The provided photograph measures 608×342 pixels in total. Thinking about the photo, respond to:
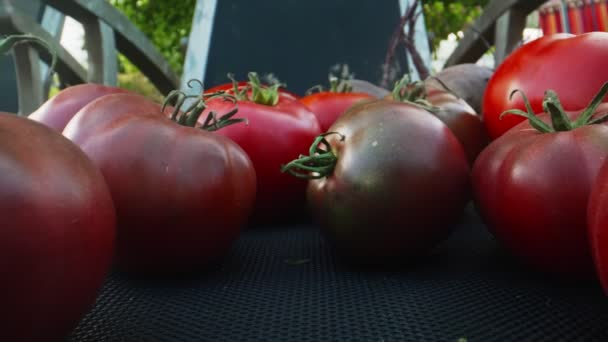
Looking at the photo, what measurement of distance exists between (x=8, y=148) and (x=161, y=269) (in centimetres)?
26

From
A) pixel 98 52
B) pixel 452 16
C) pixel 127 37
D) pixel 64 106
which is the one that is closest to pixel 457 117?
pixel 64 106

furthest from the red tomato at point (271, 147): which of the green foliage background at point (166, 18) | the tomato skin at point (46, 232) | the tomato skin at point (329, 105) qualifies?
the green foliage background at point (166, 18)

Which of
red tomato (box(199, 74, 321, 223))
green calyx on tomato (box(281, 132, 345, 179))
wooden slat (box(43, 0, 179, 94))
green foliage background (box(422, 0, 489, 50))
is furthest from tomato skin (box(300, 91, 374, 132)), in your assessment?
green foliage background (box(422, 0, 489, 50))

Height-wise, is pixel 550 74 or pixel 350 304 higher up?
pixel 550 74

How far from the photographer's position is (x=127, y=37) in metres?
1.71

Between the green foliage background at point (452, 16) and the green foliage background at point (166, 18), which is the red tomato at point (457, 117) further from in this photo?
the green foliage background at point (166, 18)

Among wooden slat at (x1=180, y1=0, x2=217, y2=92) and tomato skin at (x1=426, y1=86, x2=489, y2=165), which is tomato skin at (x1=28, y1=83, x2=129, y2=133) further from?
wooden slat at (x1=180, y1=0, x2=217, y2=92)

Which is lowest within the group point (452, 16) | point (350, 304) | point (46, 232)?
point (350, 304)

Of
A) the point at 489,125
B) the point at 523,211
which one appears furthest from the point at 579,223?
the point at 489,125

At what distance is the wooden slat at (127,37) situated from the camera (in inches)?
58.7

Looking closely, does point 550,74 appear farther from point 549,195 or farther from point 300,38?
point 300,38

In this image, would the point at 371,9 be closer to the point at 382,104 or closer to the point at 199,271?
the point at 382,104

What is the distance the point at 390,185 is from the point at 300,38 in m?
1.72

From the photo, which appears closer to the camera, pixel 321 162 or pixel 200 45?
pixel 321 162
